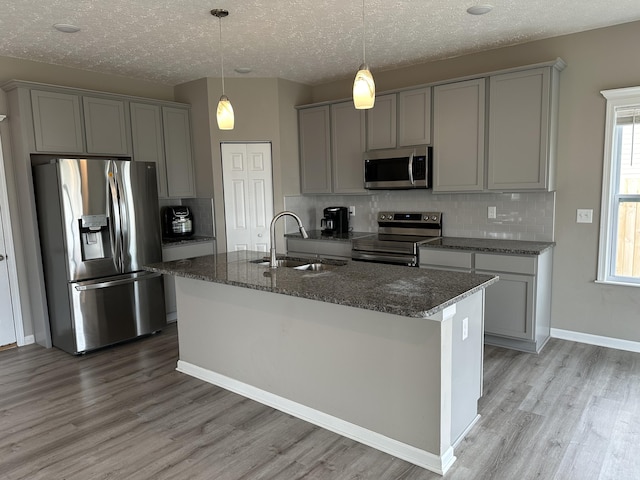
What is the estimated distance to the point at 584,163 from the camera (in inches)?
150

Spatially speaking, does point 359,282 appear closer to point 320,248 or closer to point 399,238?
point 399,238

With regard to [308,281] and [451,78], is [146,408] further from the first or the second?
[451,78]

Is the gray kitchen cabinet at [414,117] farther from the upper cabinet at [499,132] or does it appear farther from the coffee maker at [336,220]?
the coffee maker at [336,220]

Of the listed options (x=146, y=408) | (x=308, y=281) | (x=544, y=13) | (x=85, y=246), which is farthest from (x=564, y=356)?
(x=85, y=246)

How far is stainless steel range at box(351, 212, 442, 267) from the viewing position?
13.9 feet

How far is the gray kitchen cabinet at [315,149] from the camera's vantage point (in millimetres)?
5117

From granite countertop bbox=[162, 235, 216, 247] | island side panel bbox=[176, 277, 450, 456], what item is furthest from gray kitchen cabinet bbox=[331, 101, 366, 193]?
island side panel bbox=[176, 277, 450, 456]

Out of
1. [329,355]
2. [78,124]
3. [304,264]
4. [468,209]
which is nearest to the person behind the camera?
[329,355]

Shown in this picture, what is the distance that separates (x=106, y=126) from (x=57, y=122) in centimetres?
45

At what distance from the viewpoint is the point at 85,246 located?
3871 millimetres

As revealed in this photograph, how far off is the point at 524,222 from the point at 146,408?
3530 mm

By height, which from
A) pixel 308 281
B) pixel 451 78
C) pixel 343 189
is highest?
pixel 451 78

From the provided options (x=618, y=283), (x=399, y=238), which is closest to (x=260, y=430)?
(x=399, y=238)

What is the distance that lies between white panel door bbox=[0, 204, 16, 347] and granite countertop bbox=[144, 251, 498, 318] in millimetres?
1885
